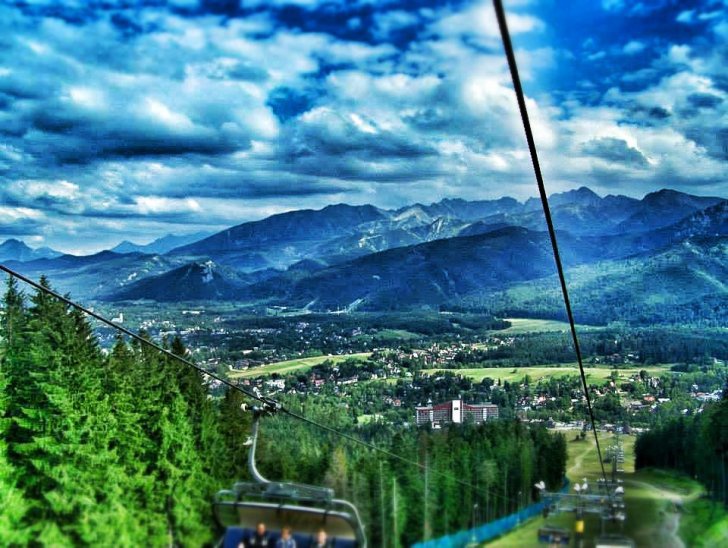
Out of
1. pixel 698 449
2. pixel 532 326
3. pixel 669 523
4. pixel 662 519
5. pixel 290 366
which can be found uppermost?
pixel 532 326

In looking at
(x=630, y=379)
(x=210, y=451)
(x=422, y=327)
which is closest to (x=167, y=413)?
(x=210, y=451)

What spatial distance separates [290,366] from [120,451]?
278 ft

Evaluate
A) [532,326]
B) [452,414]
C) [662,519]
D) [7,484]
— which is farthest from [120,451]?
[532,326]

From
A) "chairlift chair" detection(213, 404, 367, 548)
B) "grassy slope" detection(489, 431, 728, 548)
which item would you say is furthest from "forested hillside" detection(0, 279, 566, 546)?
"grassy slope" detection(489, 431, 728, 548)

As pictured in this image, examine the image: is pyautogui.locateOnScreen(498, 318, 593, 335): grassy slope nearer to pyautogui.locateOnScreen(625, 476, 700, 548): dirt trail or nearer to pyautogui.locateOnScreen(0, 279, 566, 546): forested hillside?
pyautogui.locateOnScreen(625, 476, 700, 548): dirt trail

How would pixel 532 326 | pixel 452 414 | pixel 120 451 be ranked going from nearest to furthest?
1. pixel 120 451
2. pixel 452 414
3. pixel 532 326

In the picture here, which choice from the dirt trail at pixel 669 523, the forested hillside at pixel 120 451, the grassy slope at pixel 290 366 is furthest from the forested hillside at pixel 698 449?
the grassy slope at pixel 290 366

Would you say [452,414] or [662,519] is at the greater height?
[452,414]

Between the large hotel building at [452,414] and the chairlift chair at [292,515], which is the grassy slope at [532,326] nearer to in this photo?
the large hotel building at [452,414]

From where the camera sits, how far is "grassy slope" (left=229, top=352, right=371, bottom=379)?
88912 millimetres

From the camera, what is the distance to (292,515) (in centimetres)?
568

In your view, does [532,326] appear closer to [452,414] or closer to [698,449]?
[452,414]

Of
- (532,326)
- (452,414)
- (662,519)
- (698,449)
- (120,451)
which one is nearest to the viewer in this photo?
(120,451)

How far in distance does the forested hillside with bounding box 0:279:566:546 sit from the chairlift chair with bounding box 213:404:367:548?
4.44 meters
